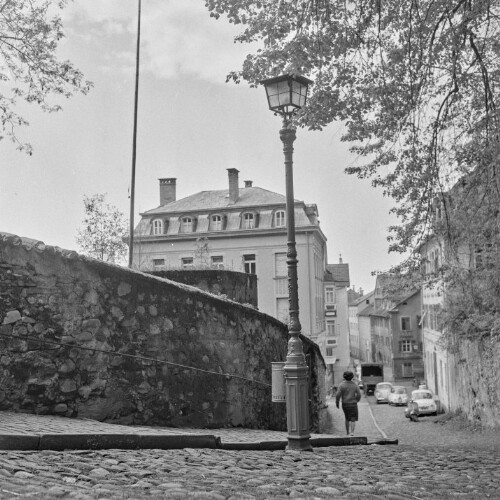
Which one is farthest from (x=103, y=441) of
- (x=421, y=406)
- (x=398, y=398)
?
(x=398, y=398)

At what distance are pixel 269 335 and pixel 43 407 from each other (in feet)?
16.9

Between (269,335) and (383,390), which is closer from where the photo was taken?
(269,335)

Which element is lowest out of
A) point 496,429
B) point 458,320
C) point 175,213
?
point 496,429

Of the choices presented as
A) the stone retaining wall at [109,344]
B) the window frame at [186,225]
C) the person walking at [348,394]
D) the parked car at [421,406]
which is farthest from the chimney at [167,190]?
the stone retaining wall at [109,344]

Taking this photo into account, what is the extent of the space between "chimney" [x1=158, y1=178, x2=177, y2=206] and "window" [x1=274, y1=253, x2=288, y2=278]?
1040 centimetres

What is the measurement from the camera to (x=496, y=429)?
69.4ft

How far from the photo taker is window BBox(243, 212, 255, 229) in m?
49.7

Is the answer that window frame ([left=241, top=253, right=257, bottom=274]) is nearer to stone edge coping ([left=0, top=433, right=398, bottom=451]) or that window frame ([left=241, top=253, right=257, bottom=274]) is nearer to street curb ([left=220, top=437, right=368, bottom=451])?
street curb ([left=220, top=437, right=368, bottom=451])

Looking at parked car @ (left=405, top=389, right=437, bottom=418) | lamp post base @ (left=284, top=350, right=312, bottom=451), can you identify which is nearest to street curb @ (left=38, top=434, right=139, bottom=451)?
lamp post base @ (left=284, top=350, right=312, bottom=451)

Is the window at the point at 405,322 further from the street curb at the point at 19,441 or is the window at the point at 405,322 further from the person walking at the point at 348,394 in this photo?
the street curb at the point at 19,441

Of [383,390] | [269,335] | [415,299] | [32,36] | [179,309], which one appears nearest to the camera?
[179,309]

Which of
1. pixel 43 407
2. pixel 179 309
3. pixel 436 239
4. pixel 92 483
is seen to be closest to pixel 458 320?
pixel 436 239

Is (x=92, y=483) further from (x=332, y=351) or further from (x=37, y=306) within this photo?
(x=332, y=351)

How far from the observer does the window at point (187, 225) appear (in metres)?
51.2
